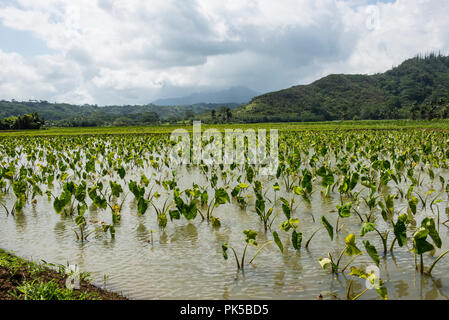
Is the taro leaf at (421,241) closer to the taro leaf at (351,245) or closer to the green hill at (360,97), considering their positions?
the taro leaf at (351,245)

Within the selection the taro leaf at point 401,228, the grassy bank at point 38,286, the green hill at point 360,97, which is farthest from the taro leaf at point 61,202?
the green hill at point 360,97

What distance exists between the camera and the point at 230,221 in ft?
19.3

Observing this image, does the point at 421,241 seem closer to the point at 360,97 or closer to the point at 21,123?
the point at 21,123

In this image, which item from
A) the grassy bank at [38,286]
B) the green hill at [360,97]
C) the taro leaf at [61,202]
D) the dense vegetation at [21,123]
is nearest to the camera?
the grassy bank at [38,286]

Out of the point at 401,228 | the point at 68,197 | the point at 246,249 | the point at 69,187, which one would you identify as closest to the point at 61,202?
the point at 68,197

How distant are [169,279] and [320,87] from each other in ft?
455

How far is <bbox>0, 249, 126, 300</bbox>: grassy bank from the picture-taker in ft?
9.46

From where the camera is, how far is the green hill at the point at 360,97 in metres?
93.0

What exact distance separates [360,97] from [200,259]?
12966 centimetres

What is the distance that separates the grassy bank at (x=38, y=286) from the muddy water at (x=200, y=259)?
32cm

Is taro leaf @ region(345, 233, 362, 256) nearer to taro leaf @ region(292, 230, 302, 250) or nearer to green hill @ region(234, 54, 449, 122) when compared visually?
taro leaf @ region(292, 230, 302, 250)
